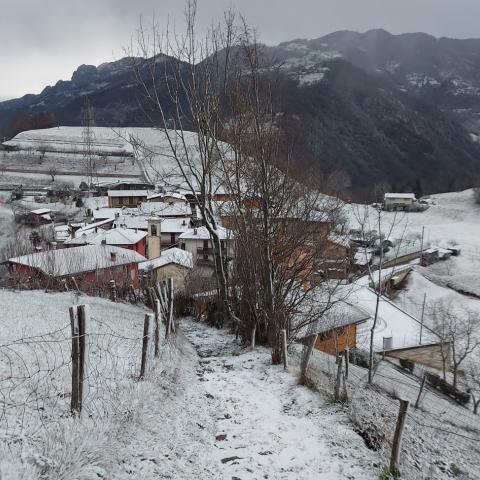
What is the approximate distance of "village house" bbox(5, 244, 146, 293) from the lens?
22.6 m

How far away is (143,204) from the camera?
60562 millimetres

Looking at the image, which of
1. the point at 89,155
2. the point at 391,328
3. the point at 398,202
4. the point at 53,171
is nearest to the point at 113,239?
the point at 391,328

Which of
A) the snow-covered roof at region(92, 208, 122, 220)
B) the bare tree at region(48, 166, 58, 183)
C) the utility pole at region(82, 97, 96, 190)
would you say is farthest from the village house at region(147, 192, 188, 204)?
the bare tree at region(48, 166, 58, 183)

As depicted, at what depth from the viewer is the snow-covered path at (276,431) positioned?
197 inches

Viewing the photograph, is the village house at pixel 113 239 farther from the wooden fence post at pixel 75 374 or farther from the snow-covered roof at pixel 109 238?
the wooden fence post at pixel 75 374

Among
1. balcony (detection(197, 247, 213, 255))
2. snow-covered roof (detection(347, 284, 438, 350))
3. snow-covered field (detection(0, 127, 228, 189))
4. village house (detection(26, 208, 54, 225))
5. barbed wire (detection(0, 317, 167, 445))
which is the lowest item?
snow-covered roof (detection(347, 284, 438, 350))

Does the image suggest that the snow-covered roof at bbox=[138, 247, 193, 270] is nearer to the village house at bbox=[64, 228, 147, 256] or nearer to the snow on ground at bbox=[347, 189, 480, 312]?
the village house at bbox=[64, 228, 147, 256]

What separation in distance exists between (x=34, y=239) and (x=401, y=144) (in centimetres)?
15079

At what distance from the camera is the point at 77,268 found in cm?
2800

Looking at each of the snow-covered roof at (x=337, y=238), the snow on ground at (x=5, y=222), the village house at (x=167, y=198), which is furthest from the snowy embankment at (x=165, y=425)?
the village house at (x=167, y=198)

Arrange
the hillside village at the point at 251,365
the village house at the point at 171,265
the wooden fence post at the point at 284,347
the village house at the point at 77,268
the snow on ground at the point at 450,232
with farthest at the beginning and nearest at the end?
the snow on ground at the point at 450,232 → the village house at the point at 171,265 → the village house at the point at 77,268 → the wooden fence post at the point at 284,347 → the hillside village at the point at 251,365

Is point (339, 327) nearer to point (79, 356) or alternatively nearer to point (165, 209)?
point (79, 356)

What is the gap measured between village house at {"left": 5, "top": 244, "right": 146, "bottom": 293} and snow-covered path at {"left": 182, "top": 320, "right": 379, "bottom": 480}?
14110mm

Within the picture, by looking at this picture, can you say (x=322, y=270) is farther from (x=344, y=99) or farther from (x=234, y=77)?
(x=344, y=99)
